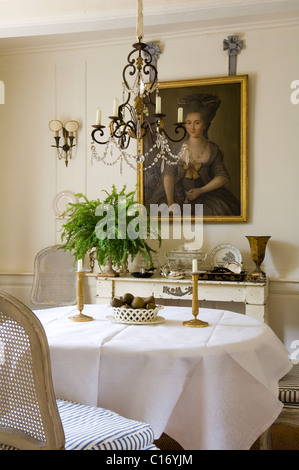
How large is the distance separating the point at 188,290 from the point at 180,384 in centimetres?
219

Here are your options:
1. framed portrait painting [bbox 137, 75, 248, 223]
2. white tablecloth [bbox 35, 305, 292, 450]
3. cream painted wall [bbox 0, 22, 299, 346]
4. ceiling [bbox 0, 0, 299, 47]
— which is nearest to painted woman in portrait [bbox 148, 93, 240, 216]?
framed portrait painting [bbox 137, 75, 248, 223]

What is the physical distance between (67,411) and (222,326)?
0.97 meters

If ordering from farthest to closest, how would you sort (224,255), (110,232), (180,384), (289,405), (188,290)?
(224,255) < (188,290) < (110,232) < (289,405) < (180,384)

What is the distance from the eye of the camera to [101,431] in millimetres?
1884

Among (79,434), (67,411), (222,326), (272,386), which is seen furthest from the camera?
(222,326)

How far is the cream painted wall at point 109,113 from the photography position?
4.64 metres

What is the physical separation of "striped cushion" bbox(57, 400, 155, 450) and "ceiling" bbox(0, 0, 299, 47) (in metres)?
3.39

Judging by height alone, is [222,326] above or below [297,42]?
below

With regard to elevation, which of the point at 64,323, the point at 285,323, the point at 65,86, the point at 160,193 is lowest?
the point at 285,323

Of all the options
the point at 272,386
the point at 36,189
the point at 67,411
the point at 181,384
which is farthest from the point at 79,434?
the point at 36,189

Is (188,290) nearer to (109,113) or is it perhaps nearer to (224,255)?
(224,255)

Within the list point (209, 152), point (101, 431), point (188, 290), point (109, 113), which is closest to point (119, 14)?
point (109, 113)

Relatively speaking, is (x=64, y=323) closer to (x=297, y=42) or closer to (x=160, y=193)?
(x=160, y=193)

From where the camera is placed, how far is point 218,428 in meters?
2.14
